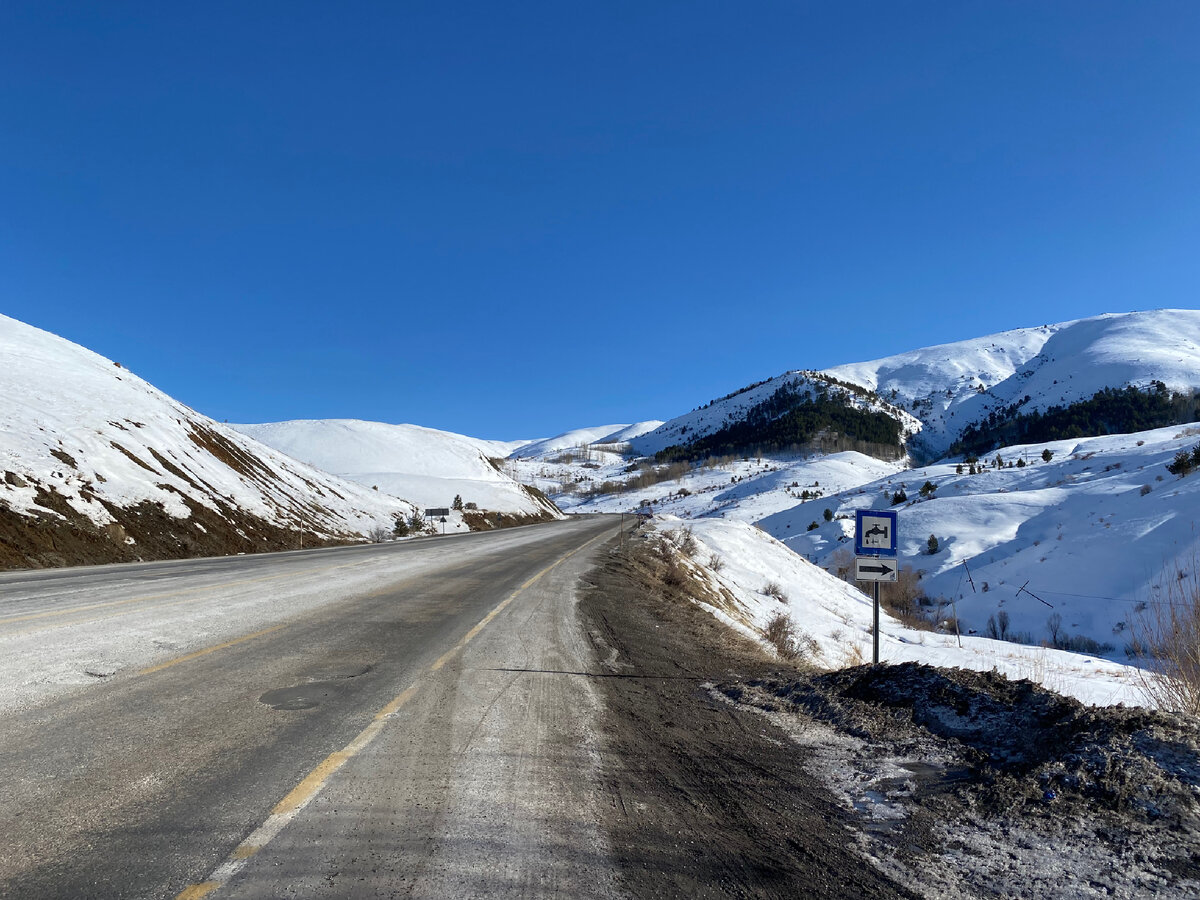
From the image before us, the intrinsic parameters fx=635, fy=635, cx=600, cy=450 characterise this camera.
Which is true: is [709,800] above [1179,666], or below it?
below

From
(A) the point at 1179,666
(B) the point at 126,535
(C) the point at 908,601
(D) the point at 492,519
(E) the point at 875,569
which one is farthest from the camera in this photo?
(D) the point at 492,519

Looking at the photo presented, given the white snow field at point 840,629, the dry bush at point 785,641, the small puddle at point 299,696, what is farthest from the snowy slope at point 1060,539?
the small puddle at point 299,696

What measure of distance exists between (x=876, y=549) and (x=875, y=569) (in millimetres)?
336

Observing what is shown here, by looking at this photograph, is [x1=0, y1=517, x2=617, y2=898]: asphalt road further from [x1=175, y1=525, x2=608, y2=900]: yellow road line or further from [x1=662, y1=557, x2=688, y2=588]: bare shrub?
[x1=662, y1=557, x2=688, y2=588]: bare shrub

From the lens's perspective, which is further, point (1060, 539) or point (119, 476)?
point (1060, 539)

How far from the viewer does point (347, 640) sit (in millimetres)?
9039

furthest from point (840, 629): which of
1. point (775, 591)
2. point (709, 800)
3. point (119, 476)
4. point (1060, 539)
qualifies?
point (119, 476)

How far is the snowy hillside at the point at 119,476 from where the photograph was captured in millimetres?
21984

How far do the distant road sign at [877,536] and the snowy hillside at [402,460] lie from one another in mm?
56604

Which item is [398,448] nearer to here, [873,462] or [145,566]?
[145,566]

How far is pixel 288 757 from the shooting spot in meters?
4.71

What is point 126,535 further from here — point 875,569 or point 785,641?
point 875,569

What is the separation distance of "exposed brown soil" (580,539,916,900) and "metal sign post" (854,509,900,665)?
1997 mm

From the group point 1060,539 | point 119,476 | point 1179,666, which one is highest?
point 119,476
